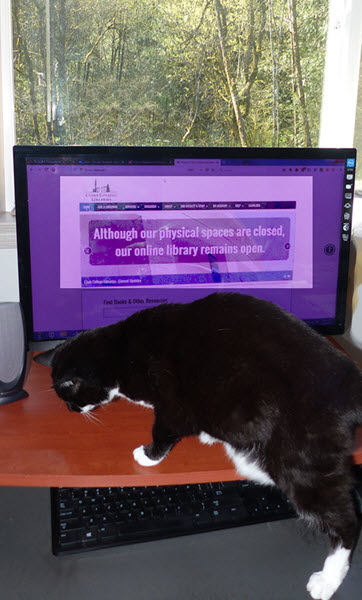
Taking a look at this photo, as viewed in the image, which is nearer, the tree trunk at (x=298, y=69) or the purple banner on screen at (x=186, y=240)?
the purple banner on screen at (x=186, y=240)

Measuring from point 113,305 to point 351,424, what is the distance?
56cm

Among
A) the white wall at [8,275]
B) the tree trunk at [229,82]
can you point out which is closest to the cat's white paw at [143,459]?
the white wall at [8,275]

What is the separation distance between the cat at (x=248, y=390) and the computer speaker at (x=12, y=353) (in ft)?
0.30

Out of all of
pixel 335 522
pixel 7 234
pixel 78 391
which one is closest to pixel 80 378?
pixel 78 391

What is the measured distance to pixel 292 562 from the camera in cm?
84

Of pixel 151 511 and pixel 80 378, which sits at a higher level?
pixel 80 378

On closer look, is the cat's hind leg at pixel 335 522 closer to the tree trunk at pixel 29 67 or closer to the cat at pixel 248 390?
the cat at pixel 248 390

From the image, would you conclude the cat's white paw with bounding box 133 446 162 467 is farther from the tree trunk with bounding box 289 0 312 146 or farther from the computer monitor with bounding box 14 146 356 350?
the tree trunk with bounding box 289 0 312 146

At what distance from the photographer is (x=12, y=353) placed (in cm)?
106

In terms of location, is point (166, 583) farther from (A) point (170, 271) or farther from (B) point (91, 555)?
(A) point (170, 271)

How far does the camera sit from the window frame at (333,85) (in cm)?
171

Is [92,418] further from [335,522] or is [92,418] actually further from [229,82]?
[229,82]

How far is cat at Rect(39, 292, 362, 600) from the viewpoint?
81 centimetres

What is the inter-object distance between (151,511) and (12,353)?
41 centimetres
